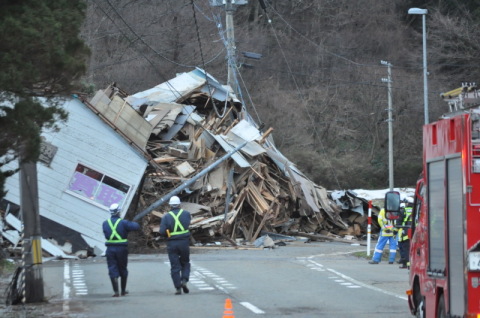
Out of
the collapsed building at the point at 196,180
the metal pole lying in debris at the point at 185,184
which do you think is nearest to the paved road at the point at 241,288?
the collapsed building at the point at 196,180

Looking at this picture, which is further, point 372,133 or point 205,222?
point 372,133

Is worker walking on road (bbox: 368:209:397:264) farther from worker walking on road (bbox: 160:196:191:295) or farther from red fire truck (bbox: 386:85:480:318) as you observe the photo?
red fire truck (bbox: 386:85:480:318)

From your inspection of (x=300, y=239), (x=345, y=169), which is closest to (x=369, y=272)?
(x=300, y=239)

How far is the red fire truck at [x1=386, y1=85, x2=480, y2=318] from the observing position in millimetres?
8273

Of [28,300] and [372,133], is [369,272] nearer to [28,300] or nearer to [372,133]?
[28,300]

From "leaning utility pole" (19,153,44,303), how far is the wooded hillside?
30.2 m

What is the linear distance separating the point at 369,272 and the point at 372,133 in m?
34.5

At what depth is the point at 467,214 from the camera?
8.33 m

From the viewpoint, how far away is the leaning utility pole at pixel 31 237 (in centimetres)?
1528

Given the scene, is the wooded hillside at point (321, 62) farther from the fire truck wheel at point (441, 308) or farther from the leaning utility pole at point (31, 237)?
the fire truck wheel at point (441, 308)

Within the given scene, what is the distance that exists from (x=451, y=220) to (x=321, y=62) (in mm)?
49974

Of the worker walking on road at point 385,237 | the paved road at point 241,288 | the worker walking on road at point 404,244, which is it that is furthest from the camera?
the worker walking on road at point 385,237

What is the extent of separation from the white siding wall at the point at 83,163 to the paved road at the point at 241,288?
198 cm

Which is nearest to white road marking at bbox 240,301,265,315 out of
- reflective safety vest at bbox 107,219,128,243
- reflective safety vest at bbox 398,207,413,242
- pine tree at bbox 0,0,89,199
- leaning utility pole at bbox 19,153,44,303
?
reflective safety vest at bbox 107,219,128,243
